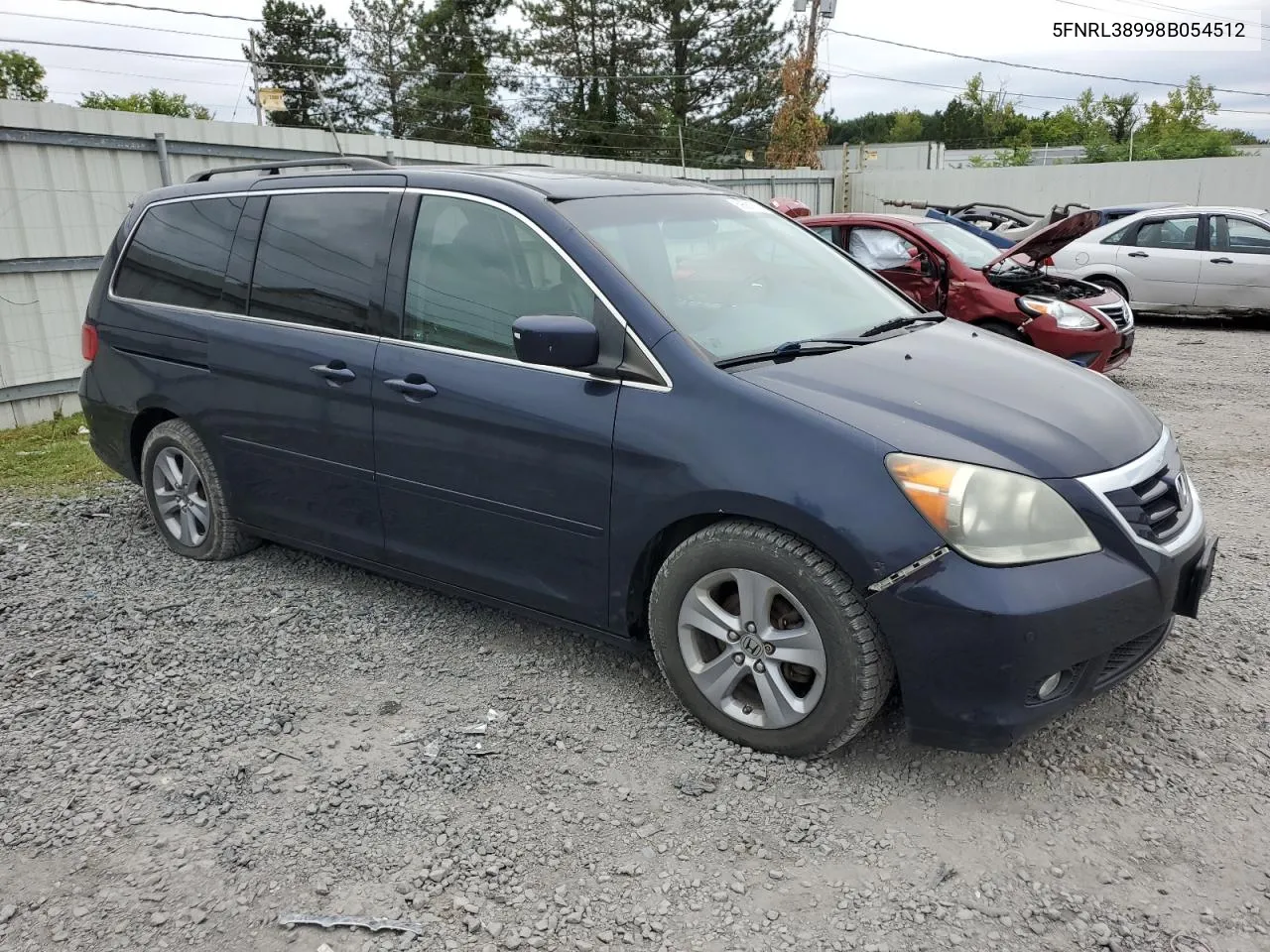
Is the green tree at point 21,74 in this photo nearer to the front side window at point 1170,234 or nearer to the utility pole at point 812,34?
the utility pole at point 812,34

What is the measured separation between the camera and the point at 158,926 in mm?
2447

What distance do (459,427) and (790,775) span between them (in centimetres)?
161

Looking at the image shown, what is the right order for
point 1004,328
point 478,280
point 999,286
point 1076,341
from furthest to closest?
point 999,286 < point 1004,328 < point 1076,341 < point 478,280

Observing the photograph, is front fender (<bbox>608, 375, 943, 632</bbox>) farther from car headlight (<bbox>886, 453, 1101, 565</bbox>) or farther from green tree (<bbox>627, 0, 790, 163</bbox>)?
green tree (<bbox>627, 0, 790, 163</bbox>)

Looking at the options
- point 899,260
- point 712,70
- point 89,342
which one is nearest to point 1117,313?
point 899,260

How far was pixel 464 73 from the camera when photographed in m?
39.4

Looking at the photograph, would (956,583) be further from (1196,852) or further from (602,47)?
(602,47)

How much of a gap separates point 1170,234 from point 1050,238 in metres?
4.17

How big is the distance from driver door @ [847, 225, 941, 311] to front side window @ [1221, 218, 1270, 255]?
5.98m

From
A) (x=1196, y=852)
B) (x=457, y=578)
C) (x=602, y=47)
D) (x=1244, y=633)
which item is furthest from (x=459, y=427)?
(x=602, y=47)

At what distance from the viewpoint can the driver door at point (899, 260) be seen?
28.1 ft

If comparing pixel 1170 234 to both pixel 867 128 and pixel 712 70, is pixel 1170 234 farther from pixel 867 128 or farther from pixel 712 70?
pixel 867 128

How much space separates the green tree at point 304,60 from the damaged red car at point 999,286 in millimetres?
37237

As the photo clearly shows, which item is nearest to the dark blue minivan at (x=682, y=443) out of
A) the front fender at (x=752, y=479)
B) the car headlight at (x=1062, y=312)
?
the front fender at (x=752, y=479)
